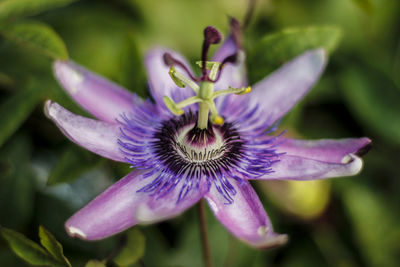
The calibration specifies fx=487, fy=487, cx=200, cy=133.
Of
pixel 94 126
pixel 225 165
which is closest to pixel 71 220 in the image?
pixel 94 126

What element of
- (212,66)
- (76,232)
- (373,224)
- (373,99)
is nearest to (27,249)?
(76,232)

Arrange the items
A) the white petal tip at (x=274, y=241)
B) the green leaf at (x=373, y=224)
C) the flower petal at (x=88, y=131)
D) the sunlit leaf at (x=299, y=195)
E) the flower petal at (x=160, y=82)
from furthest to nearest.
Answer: the green leaf at (x=373, y=224) → the sunlit leaf at (x=299, y=195) → the flower petal at (x=160, y=82) → the flower petal at (x=88, y=131) → the white petal tip at (x=274, y=241)

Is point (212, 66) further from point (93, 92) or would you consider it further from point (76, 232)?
point (76, 232)

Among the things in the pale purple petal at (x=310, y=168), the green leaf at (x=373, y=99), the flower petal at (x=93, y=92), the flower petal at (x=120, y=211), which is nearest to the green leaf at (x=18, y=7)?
the flower petal at (x=93, y=92)

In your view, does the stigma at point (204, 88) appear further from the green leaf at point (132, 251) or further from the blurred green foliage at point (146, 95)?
the green leaf at point (132, 251)

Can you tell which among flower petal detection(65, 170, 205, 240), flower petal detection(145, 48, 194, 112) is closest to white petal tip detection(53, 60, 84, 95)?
flower petal detection(145, 48, 194, 112)

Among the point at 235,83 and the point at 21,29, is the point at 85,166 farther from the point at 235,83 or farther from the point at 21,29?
the point at 235,83
